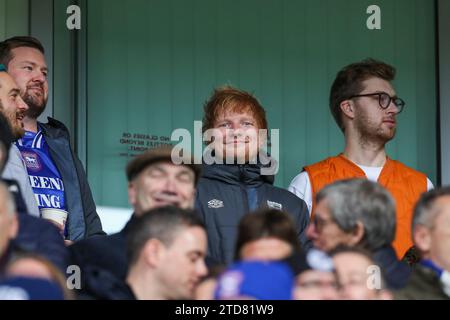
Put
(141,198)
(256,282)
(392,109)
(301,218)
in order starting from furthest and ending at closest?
(392,109) → (301,218) → (141,198) → (256,282)

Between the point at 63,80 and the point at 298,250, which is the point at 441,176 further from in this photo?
the point at 298,250

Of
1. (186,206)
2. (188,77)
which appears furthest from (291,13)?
(186,206)

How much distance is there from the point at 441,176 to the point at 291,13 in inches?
52.6

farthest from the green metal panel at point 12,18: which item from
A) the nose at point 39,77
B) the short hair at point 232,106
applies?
the short hair at point 232,106

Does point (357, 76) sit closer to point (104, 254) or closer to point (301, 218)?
point (301, 218)

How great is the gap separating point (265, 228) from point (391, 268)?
1.13ft

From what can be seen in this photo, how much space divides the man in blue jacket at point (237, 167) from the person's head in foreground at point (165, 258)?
1.01 metres

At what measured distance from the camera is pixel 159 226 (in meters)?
2.16

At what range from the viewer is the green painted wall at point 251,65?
511cm

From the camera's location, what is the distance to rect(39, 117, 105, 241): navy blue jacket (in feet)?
11.6

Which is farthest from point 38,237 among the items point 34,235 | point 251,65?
point 251,65

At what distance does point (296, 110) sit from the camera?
217 inches

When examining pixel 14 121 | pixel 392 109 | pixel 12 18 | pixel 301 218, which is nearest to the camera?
pixel 14 121

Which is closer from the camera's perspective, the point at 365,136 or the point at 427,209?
the point at 427,209
